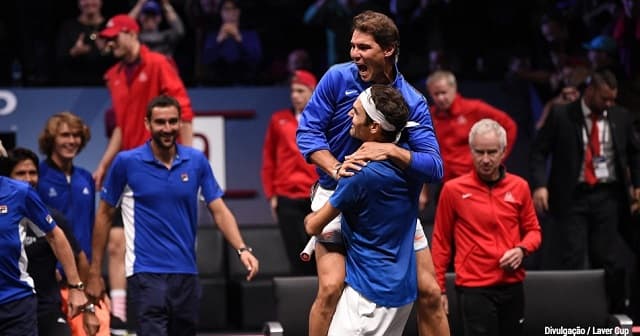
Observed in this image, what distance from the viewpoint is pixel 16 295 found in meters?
7.62

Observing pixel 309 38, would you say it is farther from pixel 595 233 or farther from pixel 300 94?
pixel 595 233

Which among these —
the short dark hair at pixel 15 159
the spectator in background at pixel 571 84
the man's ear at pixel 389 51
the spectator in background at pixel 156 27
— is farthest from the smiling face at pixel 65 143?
the spectator in background at pixel 571 84

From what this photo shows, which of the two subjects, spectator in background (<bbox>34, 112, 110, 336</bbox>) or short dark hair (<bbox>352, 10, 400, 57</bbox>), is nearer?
short dark hair (<bbox>352, 10, 400, 57</bbox>)

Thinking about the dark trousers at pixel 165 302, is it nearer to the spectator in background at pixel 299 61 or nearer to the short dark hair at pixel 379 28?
the short dark hair at pixel 379 28

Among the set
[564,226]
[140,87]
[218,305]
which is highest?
[140,87]

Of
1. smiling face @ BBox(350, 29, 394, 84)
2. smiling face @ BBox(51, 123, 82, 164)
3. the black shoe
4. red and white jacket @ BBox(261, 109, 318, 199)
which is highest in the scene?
smiling face @ BBox(350, 29, 394, 84)

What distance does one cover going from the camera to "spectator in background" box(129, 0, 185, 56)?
12117mm

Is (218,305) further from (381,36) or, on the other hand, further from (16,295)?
(381,36)

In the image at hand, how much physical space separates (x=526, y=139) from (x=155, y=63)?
385cm

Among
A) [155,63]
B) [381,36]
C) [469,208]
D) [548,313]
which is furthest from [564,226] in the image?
[381,36]

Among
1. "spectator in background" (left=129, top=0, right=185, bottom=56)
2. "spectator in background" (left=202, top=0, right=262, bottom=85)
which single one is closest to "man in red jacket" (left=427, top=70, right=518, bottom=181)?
"spectator in background" (left=202, top=0, right=262, bottom=85)

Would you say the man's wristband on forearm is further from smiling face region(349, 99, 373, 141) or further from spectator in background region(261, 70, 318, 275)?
spectator in background region(261, 70, 318, 275)

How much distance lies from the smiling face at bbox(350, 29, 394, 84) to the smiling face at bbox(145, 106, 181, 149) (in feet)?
5.92

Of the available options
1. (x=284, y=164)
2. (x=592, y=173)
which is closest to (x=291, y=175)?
(x=284, y=164)
